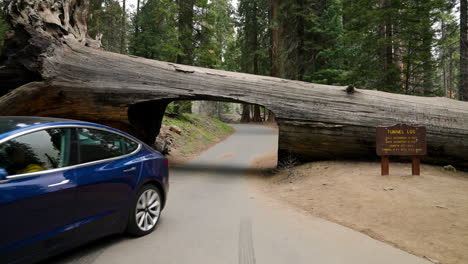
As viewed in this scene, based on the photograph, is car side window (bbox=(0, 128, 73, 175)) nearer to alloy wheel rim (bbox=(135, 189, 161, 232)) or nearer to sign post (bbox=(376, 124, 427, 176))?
alloy wheel rim (bbox=(135, 189, 161, 232))

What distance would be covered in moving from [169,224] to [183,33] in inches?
791

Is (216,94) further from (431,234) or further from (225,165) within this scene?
(431,234)

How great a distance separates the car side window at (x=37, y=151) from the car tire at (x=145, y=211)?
1.14 meters

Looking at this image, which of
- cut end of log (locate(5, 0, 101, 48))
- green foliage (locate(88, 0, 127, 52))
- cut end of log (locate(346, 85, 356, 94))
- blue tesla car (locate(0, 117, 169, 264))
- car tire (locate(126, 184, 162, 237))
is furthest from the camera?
green foliage (locate(88, 0, 127, 52))

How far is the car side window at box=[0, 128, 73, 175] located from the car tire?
1.14 meters

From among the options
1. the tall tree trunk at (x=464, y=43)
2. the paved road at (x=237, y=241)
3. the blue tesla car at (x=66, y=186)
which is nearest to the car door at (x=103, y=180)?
the blue tesla car at (x=66, y=186)

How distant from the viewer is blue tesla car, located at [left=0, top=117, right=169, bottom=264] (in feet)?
8.83

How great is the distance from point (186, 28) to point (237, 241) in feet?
69.5

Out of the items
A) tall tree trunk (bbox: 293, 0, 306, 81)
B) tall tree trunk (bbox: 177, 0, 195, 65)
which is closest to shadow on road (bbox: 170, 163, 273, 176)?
tall tree trunk (bbox: 293, 0, 306, 81)

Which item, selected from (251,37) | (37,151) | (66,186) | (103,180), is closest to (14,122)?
(37,151)

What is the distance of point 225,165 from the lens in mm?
11547

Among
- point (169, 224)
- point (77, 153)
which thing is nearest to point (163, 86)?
point (169, 224)

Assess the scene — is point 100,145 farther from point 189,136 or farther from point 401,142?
point 189,136

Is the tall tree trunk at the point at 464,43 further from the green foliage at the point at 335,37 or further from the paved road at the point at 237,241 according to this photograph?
the paved road at the point at 237,241
